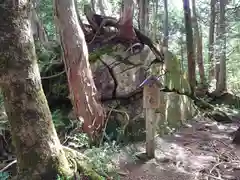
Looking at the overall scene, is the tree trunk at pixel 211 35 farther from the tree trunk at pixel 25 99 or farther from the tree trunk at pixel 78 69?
the tree trunk at pixel 25 99

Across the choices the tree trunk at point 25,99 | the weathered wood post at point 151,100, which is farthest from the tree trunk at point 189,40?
the tree trunk at point 25,99

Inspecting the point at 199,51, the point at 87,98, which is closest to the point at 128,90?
the point at 87,98

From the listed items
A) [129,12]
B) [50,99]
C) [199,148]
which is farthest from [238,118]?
[50,99]

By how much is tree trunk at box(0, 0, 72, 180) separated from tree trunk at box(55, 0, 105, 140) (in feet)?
7.20

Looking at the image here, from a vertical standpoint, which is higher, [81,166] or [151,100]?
[151,100]

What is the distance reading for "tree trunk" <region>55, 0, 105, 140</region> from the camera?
15.8ft

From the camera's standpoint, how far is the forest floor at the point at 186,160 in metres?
4.23

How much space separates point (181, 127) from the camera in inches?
287

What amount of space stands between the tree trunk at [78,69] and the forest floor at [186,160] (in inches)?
35.1

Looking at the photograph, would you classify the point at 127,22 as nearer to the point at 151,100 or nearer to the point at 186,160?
the point at 151,100

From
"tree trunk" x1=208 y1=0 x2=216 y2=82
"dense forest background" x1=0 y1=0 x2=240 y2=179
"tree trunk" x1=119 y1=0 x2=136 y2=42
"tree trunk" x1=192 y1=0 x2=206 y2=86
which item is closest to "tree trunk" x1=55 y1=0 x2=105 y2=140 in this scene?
"dense forest background" x1=0 y1=0 x2=240 y2=179

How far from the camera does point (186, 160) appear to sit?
16.3 feet

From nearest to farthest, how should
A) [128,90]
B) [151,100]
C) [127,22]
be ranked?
[151,100], [128,90], [127,22]

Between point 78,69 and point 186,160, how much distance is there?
274 centimetres
